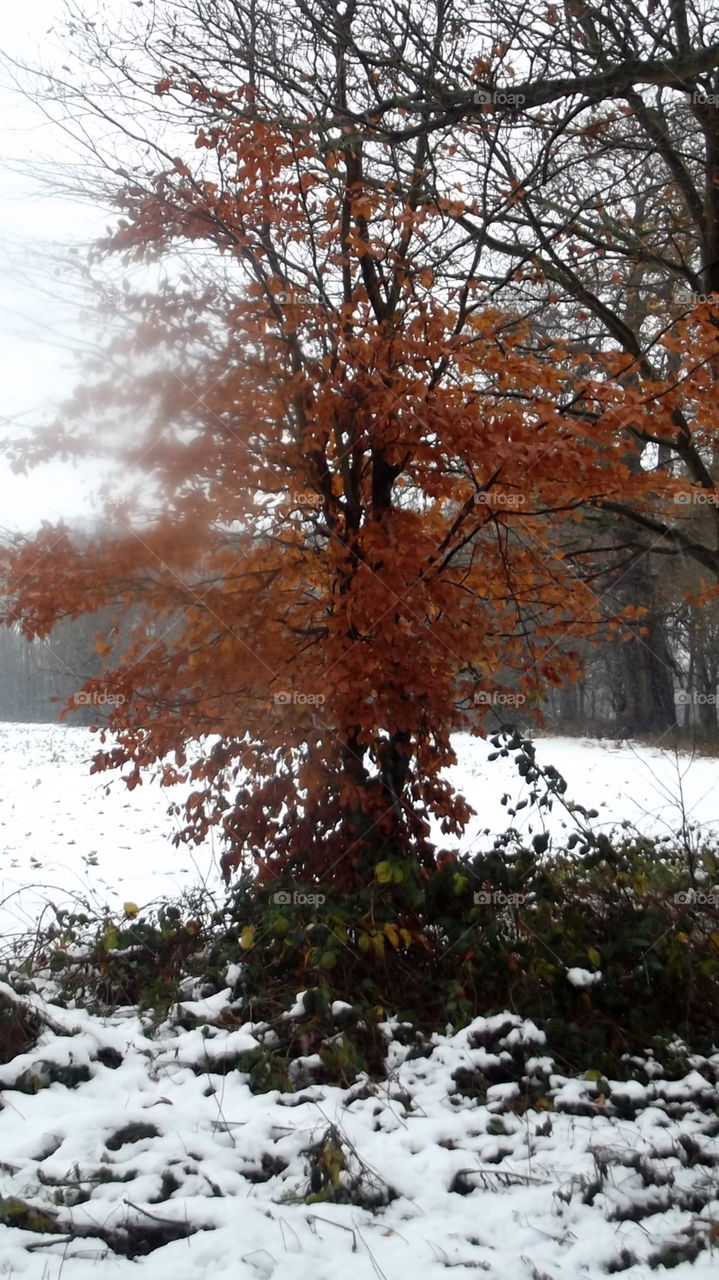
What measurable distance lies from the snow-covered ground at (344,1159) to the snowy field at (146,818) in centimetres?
177

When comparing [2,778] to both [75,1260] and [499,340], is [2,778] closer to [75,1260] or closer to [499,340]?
[499,340]

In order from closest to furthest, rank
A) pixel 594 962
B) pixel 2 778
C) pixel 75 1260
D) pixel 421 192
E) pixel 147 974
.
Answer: pixel 75 1260, pixel 594 962, pixel 147 974, pixel 421 192, pixel 2 778

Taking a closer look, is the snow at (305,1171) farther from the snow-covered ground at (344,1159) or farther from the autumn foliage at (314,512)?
the autumn foliage at (314,512)

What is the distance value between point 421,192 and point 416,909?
15.3 feet

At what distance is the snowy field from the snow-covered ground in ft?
5.81

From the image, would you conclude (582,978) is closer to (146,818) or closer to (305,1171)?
(305,1171)

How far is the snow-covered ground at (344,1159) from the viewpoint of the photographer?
113 inches

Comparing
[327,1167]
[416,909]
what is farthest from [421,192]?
[327,1167]

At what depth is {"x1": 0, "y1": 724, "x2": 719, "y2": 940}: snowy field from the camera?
859cm

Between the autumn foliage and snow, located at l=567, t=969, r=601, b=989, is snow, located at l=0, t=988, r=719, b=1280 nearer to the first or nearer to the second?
snow, located at l=567, t=969, r=601, b=989

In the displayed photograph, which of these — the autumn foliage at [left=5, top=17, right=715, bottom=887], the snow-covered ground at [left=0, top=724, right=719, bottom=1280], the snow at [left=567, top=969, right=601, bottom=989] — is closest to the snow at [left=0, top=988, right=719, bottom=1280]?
the snow-covered ground at [left=0, top=724, right=719, bottom=1280]

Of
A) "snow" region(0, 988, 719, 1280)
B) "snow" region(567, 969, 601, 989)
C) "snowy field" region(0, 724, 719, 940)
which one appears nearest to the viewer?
"snow" region(0, 988, 719, 1280)

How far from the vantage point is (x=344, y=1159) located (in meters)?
3.38

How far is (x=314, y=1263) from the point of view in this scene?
283 centimetres
